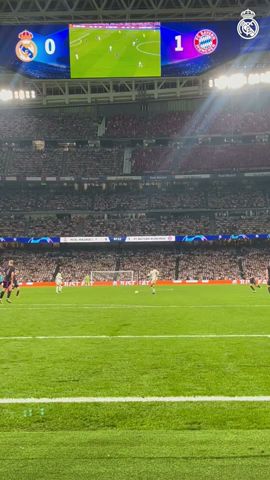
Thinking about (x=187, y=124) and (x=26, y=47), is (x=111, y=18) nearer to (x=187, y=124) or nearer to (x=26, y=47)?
(x=26, y=47)

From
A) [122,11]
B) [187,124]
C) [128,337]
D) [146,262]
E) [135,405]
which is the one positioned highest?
[122,11]

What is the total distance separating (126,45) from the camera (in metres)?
31.1

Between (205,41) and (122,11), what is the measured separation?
9.86 m

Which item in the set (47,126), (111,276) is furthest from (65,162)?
(111,276)

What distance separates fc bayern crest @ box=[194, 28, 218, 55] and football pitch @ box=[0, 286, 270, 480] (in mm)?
23517

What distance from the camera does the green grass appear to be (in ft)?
102

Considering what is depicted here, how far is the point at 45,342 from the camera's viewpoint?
427 inches

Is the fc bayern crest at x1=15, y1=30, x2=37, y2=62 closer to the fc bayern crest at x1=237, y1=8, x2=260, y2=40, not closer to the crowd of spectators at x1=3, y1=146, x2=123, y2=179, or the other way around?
the fc bayern crest at x1=237, y1=8, x2=260, y2=40

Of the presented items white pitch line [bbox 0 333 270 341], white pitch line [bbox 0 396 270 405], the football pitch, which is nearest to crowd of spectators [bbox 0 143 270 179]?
white pitch line [bbox 0 333 270 341]

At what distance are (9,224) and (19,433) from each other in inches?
2121

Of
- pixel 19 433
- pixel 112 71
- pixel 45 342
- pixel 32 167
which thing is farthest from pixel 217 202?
pixel 19 433

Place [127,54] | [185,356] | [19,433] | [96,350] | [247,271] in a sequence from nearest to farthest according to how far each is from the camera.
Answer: [19,433] → [185,356] → [96,350] → [127,54] → [247,271]

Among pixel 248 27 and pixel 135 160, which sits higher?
pixel 248 27

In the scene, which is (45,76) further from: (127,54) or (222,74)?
(222,74)
